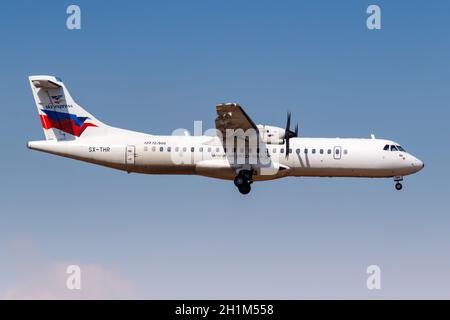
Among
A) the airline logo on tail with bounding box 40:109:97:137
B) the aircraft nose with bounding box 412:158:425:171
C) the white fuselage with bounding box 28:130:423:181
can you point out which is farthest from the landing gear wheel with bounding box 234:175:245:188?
the aircraft nose with bounding box 412:158:425:171

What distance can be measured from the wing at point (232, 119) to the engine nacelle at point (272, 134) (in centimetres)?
35

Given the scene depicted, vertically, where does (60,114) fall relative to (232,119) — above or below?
above

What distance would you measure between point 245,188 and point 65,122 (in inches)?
359

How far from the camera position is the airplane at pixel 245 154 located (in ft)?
121

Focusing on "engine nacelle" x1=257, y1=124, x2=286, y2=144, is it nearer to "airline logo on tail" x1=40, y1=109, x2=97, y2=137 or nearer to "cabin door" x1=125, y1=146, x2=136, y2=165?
"cabin door" x1=125, y1=146, x2=136, y2=165

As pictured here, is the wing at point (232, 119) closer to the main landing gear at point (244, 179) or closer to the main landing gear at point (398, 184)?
the main landing gear at point (244, 179)

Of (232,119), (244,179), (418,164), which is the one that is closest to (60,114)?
(232,119)

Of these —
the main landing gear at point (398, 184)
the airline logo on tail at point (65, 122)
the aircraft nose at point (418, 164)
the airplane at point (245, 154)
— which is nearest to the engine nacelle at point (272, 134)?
the airplane at point (245, 154)

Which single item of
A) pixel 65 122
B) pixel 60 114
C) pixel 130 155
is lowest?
pixel 130 155

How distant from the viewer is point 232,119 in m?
35.8

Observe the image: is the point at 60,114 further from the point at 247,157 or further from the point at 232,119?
the point at 247,157

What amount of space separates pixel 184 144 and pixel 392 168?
31.2ft

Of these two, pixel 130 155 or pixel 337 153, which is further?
pixel 130 155
